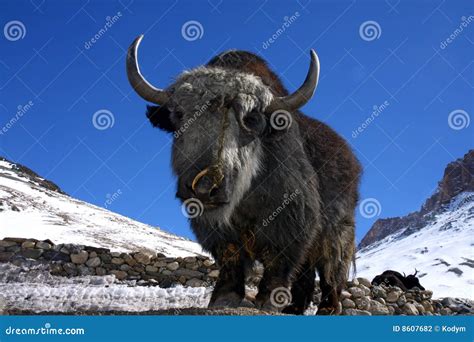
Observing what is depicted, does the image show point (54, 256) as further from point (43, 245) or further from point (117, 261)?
point (117, 261)

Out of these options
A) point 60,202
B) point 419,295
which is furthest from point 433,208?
point 419,295

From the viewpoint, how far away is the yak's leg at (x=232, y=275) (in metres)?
6.54

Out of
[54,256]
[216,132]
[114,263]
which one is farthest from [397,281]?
[216,132]

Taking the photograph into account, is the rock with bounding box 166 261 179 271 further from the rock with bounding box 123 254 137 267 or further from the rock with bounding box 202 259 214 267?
the rock with bounding box 123 254 137 267

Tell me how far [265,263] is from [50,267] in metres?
8.70

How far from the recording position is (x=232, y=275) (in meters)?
6.56

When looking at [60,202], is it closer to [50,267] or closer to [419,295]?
[50,267]

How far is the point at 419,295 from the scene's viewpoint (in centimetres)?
1277

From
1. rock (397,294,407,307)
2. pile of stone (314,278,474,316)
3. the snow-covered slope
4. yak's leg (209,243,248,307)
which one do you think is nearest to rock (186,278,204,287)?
pile of stone (314,278,474,316)

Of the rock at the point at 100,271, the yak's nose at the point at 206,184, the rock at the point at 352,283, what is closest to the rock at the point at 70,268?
the rock at the point at 100,271

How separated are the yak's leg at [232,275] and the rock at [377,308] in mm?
5041

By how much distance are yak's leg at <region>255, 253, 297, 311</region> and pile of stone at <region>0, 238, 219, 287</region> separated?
6.47 meters

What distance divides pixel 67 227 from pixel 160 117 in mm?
26910

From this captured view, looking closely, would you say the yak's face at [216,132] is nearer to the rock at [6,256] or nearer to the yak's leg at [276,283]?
the yak's leg at [276,283]
